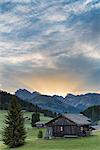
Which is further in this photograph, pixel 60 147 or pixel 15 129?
pixel 15 129

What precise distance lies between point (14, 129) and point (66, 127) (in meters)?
17.8

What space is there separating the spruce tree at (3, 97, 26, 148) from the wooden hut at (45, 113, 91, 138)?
1239cm

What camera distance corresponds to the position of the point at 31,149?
6588cm

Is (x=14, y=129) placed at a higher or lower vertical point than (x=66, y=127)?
lower

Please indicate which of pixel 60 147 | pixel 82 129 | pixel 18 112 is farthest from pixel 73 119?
pixel 60 147

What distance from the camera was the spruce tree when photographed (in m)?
74.6

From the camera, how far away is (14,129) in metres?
76.6

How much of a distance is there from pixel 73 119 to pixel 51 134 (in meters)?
6.63

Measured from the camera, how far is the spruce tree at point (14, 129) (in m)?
74.6

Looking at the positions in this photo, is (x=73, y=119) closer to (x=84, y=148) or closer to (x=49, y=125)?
(x=49, y=125)

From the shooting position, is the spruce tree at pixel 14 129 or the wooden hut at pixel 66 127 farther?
the wooden hut at pixel 66 127

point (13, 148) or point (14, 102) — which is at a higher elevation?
point (14, 102)

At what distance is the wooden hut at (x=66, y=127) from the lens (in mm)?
88938

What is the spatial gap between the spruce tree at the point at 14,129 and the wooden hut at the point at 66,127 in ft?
40.6
